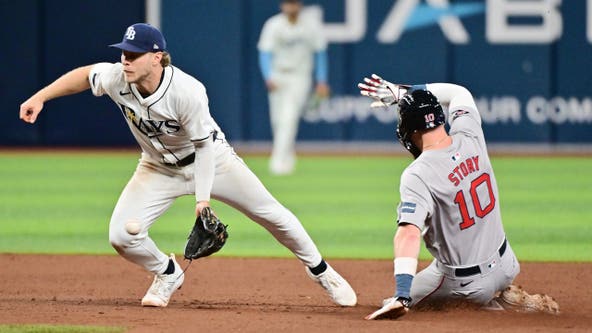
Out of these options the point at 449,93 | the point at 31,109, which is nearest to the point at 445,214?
the point at 449,93

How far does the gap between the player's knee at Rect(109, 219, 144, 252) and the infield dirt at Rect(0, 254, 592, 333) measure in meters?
0.39

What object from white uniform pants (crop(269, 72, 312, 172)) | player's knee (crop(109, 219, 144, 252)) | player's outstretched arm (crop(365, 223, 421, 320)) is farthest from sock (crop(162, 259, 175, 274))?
white uniform pants (crop(269, 72, 312, 172))

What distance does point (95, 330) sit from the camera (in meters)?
5.91

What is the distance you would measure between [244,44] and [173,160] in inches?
509

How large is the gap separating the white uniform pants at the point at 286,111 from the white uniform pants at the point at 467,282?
923cm

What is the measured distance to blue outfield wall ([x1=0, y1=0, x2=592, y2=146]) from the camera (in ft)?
63.0

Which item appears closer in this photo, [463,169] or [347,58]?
[463,169]

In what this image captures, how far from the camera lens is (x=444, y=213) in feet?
20.2

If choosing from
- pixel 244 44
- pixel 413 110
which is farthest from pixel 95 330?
pixel 244 44

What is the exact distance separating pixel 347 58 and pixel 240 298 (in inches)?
493

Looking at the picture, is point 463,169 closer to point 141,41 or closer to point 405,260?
point 405,260

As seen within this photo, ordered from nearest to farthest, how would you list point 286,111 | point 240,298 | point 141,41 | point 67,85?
1. point 141,41
2. point 67,85
3. point 240,298
4. point 286,111

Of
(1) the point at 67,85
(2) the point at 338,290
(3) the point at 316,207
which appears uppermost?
(1) the point at 67,85

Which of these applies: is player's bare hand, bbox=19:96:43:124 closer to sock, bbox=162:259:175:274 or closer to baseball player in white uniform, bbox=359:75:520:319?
sock, bbox=162:259:175:274
